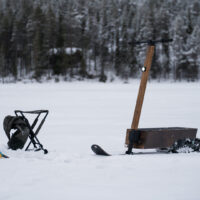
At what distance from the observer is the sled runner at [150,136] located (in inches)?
235

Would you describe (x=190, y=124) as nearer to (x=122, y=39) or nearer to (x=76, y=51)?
(x=76, y=51)

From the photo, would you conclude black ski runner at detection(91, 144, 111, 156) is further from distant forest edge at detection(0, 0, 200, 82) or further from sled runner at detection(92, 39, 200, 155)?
distant forest edge at detection(0, 0, 200, 82)

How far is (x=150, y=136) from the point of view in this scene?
243 inches

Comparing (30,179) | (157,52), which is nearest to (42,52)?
(157,52)

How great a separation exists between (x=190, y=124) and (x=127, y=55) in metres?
49.5

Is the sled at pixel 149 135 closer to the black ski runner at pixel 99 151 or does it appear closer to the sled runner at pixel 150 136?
the sled runner at pixel 150 136

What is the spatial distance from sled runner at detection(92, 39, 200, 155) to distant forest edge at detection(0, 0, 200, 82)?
43100 mm

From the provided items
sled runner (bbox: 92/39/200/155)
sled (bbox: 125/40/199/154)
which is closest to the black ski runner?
sled runner (bbox: 92/39/200/155)

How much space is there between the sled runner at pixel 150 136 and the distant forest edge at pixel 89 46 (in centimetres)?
4310

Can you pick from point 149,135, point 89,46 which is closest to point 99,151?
point 149,135

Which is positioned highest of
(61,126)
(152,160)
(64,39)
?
(64,39)

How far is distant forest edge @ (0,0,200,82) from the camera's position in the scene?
53.0m

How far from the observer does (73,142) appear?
827cm

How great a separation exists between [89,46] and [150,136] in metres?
58.8
